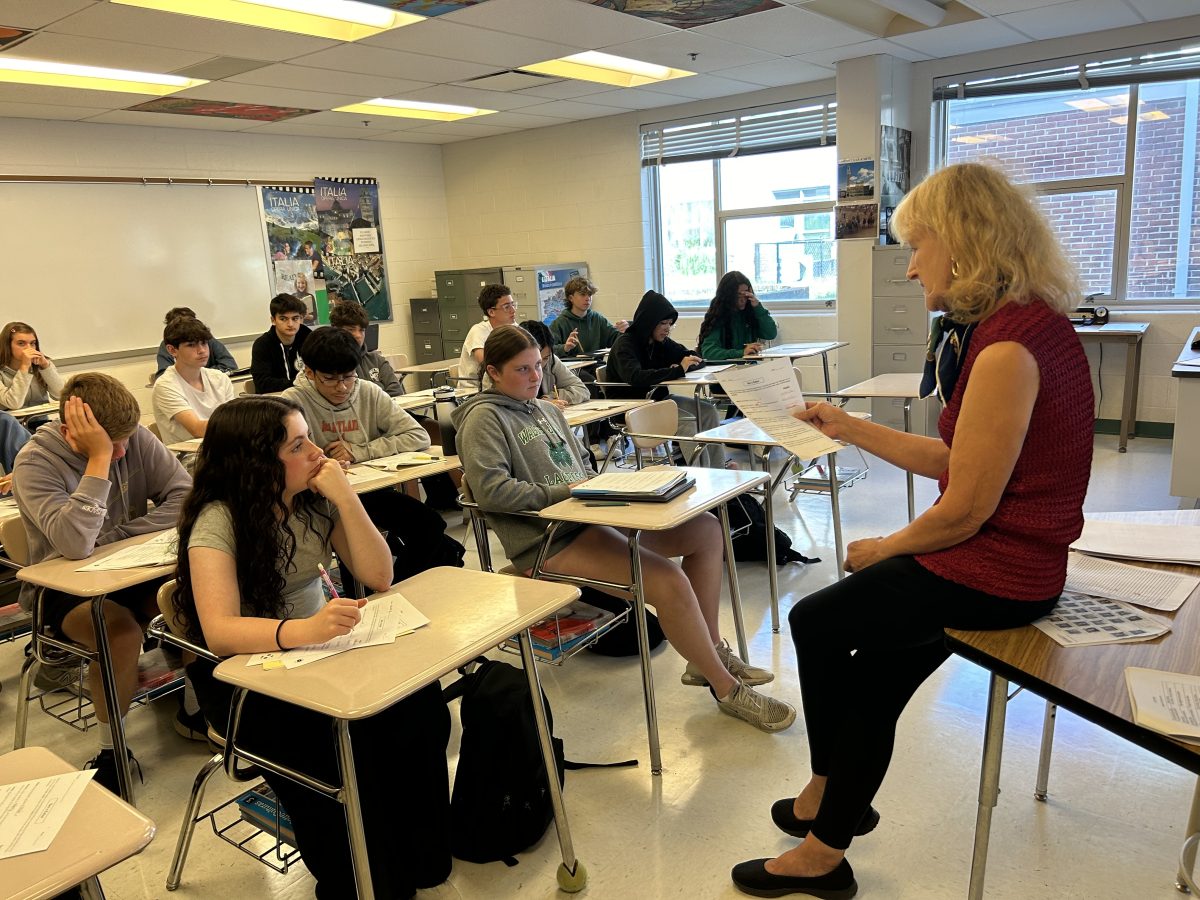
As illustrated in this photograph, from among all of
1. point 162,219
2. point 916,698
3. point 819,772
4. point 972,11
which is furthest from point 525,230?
point 819,772

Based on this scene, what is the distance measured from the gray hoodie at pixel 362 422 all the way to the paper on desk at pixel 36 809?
87.0 inches

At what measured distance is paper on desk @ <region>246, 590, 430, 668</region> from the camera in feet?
5.03

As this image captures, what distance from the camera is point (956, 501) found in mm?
1496

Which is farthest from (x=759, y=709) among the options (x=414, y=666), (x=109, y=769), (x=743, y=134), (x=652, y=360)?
(x=743, y=134)

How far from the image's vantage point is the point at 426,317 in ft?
28.5

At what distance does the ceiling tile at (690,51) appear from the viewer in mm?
5152

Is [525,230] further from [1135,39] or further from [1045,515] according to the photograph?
[1045,515]

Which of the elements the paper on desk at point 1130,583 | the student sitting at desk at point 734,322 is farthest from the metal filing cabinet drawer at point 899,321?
the paper on desk at point 1130,583

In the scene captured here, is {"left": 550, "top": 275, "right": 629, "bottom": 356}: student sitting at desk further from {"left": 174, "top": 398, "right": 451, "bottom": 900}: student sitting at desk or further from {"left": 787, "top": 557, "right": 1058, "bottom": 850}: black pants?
{"left": 787, "top": 557, "right": 1058, "bottom": 850}: black pants

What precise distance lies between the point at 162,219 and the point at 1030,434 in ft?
23.1

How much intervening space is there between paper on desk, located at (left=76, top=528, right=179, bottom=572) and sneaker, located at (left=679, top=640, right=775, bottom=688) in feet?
5.05

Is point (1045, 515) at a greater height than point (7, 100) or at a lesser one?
lesser

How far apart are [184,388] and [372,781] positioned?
331 cm

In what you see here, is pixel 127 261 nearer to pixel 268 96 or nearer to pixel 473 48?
pixel 268 96
